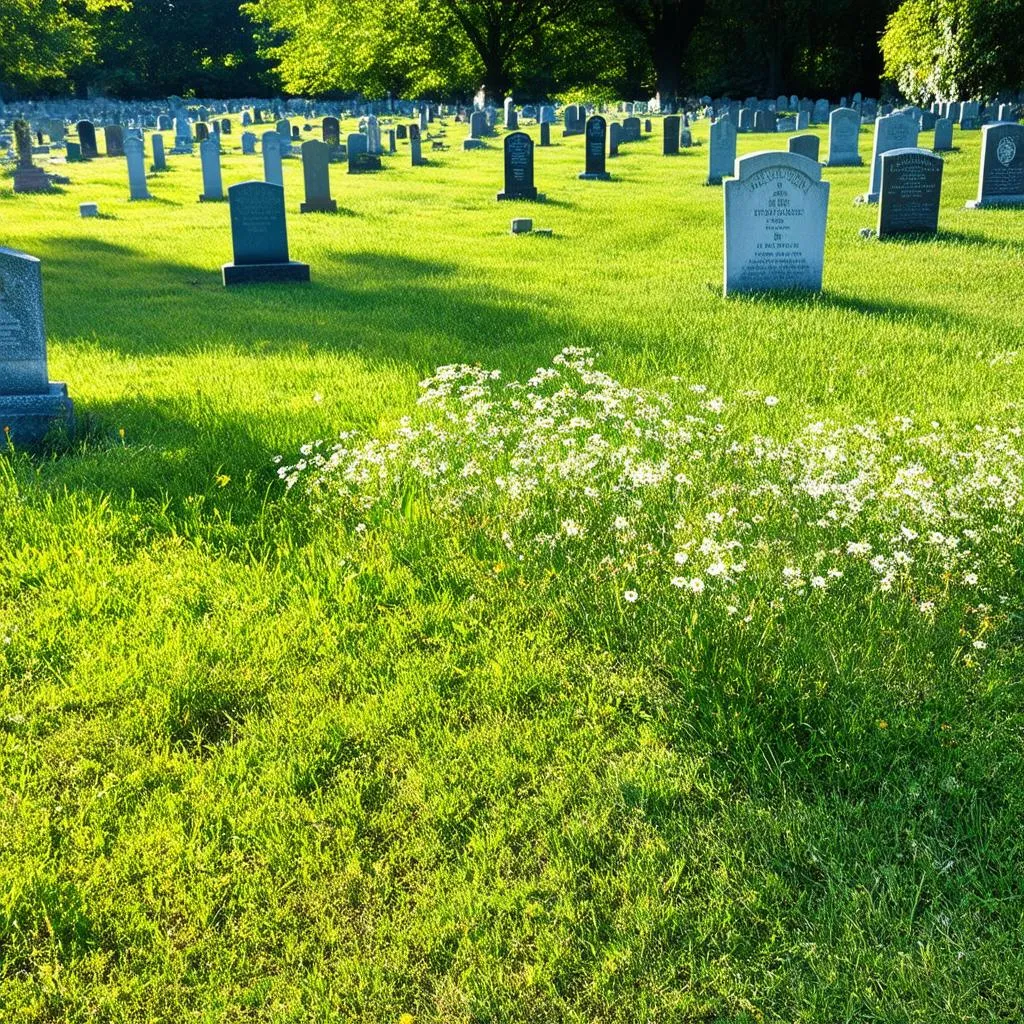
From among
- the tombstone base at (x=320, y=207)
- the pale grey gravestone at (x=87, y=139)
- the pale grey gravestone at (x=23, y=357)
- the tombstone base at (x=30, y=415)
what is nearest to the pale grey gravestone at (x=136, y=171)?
the tombstone base at (x=320, y=207)

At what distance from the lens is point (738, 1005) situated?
231cm

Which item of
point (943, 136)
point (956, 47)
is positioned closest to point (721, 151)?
point (943, 136)

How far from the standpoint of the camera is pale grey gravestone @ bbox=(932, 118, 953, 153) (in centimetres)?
2453

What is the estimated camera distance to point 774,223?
1023 cm

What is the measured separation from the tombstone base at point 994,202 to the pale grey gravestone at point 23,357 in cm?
1476

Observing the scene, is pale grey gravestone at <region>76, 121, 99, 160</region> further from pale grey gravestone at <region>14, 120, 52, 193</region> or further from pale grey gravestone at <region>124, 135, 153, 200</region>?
pale grey gravestone at <region>124, 135, 153, 200</region>

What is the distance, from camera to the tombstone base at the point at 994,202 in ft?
53.1

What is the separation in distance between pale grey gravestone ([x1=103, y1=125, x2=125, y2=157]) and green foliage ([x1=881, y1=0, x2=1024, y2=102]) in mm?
26205

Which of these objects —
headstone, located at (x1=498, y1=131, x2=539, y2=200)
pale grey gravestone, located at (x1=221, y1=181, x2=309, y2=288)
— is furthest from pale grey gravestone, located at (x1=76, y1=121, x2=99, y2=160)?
pale grey gravestone, located at (x1=221, y1=181, x2=309, y2=288)

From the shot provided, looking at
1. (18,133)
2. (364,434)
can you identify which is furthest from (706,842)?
(18,133)

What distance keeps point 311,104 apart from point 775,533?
59.0 metres

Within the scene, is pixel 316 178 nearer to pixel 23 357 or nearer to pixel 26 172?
pixel 26 172

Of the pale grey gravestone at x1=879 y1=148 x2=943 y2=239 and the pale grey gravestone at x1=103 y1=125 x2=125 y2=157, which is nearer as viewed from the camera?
the pale grey gravestone at x1=879 y1=148 x2=943 y2=239

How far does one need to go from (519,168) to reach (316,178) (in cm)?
386
